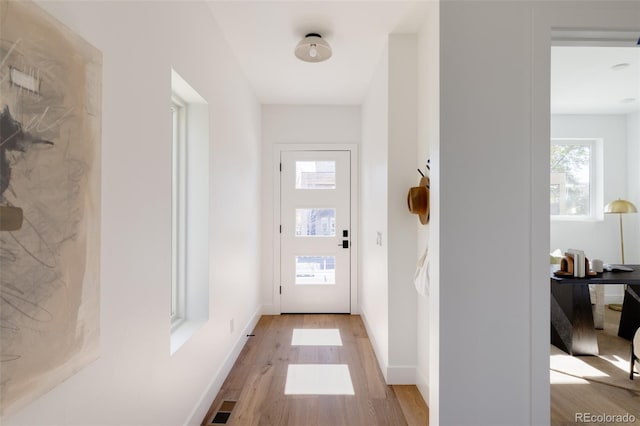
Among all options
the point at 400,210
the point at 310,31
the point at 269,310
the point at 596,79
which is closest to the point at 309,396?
the point at 400,210

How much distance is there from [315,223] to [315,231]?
0.34 ft

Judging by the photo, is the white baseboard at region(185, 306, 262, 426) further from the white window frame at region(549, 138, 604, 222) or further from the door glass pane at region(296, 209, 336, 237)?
the white window frame at region(549, 138, 604, 222)

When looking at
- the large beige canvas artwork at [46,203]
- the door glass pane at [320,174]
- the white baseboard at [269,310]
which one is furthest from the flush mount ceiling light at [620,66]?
the white baseboard at [269,310]

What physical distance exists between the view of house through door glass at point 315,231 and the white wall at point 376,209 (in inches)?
11.1

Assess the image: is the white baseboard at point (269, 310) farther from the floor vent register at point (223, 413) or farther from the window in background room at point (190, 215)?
the window in background room at point (190, 215)

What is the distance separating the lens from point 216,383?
7.55 ft

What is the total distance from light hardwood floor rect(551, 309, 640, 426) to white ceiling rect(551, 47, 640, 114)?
1686 millimetres

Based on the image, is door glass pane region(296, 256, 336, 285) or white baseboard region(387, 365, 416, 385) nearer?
white baseboard region(387, 365, 416, 385)

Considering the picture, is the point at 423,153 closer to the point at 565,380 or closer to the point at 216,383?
the point at 565,380

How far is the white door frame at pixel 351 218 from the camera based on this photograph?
164 inches

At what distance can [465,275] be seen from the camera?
4.53 feet

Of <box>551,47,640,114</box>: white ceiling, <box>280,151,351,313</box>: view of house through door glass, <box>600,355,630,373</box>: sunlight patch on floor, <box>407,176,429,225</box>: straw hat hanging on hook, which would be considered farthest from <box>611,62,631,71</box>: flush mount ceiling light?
<box>280,151,351,313</box>: view of house through door glass

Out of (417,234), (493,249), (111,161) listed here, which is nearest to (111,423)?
(111,161)

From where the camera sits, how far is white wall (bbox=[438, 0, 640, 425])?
1.38 m
